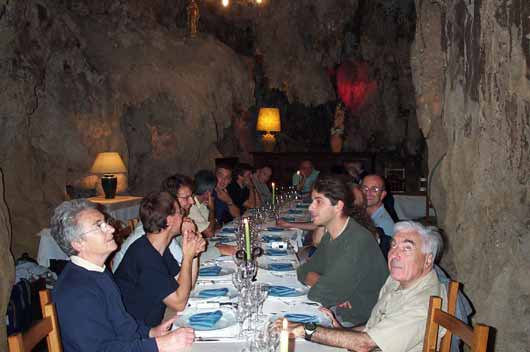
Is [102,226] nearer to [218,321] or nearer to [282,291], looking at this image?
[218,321]

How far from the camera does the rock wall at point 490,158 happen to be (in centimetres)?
288

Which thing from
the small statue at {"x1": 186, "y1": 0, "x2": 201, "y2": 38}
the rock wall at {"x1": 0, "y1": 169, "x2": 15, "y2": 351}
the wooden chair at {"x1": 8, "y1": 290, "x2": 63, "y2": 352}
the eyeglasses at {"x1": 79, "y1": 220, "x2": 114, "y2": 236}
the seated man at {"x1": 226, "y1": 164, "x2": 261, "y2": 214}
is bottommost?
the rock wall at {"x1": 0, "y1": 169, "x2": 15, "y2": 351}

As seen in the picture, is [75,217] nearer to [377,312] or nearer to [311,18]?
[377,312]

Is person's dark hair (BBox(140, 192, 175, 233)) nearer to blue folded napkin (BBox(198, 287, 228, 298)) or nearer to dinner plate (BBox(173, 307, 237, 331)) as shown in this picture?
blue folded napkin (BBox(198, 287, 228, 298))

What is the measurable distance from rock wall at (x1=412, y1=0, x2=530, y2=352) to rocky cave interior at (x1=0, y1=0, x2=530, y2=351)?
12 millimetres

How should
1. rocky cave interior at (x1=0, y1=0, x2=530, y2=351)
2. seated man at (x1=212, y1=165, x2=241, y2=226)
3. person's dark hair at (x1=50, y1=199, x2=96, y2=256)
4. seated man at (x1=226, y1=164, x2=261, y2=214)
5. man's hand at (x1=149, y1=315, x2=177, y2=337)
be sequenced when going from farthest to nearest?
1. seated man at (x1=226, y1=164, x2=261, y2=214)
2. seated man at (x1=212, y1=165, x2=241, y2=226)
3. rocky cave interior at (x1=0, y1=0, x2=530, y2=351)
4. man's hand at (x1=149, y1=315, x2=177, y2=337)
5. person's dark hair at (x1=50, y1=199, x2=96, y2=256)

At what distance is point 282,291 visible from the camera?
2.68 meters

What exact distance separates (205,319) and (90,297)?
51 centimetres

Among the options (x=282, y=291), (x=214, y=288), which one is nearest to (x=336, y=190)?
(x=282, y=291)

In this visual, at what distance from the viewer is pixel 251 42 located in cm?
1365

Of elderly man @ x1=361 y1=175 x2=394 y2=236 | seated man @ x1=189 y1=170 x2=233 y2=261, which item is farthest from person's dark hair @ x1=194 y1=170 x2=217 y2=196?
elderly man @ x1=361 y1=175 x2=394 y2=236

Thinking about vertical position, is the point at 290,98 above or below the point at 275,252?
above

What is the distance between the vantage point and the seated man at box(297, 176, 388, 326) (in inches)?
102

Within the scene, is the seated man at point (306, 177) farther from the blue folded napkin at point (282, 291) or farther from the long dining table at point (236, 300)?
the blue folded napkin at point (282, 291)
